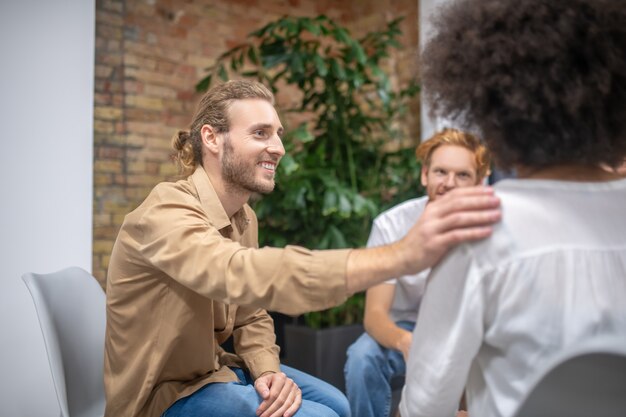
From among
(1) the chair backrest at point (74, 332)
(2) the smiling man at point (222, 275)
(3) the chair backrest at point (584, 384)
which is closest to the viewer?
(3) the chair backrest at point (584, 384)

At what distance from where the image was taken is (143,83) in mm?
3781

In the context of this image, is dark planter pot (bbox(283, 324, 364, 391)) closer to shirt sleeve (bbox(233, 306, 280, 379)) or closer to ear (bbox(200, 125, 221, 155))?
shirt sleeve (bbox(233, 306, 280, 379))

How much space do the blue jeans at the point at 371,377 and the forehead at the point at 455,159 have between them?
0.73 m

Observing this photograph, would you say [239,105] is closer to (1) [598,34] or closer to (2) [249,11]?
(1) [598,34]

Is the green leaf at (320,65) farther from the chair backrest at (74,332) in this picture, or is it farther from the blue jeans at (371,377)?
the chair backrest at (74,332)

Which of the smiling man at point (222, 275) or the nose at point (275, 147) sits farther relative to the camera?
the nose at point (275, 147)

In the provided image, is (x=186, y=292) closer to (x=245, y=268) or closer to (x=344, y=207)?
(x=245, y=268)

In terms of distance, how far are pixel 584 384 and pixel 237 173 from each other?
3.54 feet

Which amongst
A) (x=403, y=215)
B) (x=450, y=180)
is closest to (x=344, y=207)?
(x=403, y=215)

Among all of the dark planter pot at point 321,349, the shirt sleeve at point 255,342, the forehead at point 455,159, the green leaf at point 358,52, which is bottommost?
the dark planter pot at point 321,349

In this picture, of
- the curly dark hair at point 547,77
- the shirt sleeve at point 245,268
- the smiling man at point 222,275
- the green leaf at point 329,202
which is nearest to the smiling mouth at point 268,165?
the smiling man at point 222,275

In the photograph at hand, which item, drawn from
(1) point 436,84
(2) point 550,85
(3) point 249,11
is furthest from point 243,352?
(3) point 249,11

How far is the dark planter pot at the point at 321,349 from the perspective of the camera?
301 cm

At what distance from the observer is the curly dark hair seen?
2.77 feet
